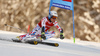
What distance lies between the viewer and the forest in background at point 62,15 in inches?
211

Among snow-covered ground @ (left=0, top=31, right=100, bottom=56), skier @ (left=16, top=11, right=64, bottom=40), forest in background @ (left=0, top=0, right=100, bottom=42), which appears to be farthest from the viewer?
forest in background @ (left=0, top=0, right=100, bottom=42)

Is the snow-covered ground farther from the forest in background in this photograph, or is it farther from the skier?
the forest in background

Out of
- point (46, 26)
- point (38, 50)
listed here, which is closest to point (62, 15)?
point (46, 26)

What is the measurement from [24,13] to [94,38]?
2861 mm

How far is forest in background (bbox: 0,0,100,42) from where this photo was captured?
5.36 metres

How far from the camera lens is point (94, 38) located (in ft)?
17.4

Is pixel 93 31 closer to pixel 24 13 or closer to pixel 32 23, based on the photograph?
pixel 32 23

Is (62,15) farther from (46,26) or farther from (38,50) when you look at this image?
(38,50)

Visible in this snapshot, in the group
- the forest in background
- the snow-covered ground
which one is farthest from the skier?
the forest in background

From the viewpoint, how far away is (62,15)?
19.4ft

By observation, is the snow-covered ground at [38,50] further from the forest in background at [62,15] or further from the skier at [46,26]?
the forest in background at [62,15]

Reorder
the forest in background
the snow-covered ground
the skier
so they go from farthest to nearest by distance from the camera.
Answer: the forest in background → the skier → the snow-covered ground

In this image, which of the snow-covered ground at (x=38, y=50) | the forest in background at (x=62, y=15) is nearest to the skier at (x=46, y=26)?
the snow-covered ground at (x=38, y=50)

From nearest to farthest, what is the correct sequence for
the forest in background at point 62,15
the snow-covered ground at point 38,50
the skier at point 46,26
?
the snow-covered ground at point 38,50 < the skier at point 46,26 < the forest in background at point 62,15
